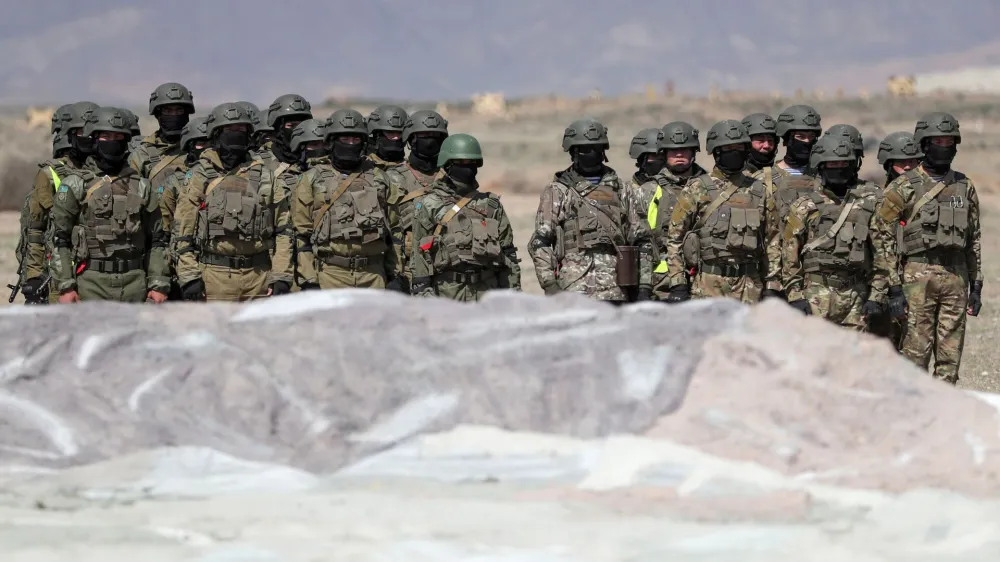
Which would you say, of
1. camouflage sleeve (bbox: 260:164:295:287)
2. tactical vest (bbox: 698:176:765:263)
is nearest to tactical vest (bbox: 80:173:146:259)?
camouflage sleeve (bbox: 260:164:295:287)

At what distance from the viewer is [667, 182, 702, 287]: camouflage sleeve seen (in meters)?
10.3

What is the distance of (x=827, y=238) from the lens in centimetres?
1001

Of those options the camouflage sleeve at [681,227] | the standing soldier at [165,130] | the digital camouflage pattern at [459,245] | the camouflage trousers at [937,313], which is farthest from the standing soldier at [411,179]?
the camouflage trousers at [937,313]

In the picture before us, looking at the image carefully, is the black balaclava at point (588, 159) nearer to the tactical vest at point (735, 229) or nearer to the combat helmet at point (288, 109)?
the tactical vest at point (735, 229)

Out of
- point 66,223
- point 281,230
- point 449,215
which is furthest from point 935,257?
point 66,223

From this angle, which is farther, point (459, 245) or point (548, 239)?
point (548, 239)

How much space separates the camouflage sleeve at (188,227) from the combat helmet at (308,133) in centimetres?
89

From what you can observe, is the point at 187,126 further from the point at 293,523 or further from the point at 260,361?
the point at 293,523

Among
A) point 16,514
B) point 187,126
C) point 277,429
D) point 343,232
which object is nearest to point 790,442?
point 277,429

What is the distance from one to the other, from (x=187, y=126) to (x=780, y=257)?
460cm

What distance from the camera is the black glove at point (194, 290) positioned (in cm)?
991

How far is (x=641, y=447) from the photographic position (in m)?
6.61

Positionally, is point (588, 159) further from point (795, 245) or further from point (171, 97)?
A: point (171, 97)

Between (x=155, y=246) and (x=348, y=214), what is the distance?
1403 mm
